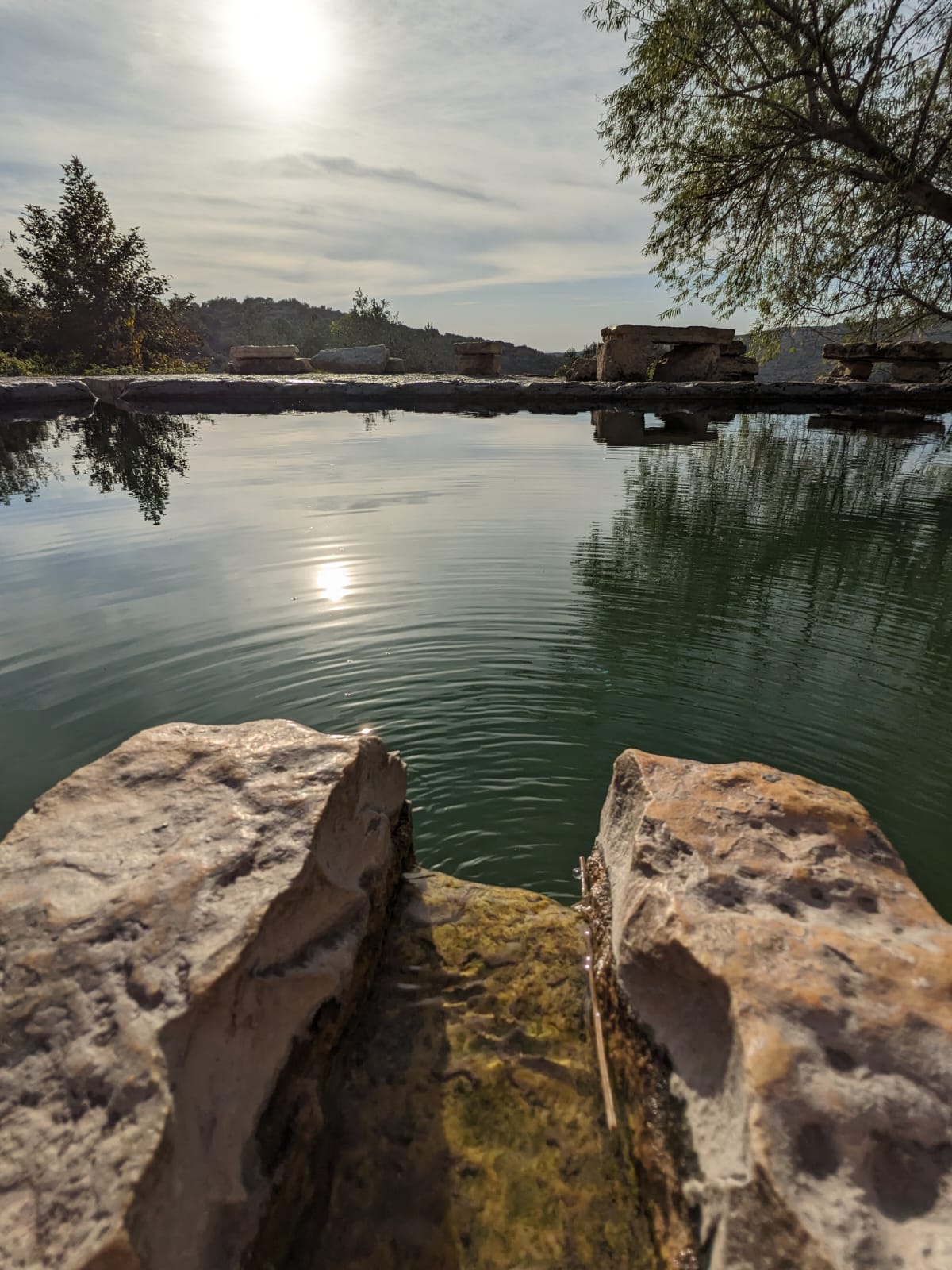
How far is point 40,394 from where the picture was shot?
21078 millimetres

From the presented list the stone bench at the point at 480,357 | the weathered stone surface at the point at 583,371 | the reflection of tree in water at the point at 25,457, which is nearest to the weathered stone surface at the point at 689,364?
the weathered stone surface at the point at 583,371

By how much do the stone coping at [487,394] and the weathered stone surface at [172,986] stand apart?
23651 mm

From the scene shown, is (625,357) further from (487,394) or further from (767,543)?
(767,543)

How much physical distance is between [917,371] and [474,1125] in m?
31.5

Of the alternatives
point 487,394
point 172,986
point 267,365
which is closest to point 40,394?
point 267,365

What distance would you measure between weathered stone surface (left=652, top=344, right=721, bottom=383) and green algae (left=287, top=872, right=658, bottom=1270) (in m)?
26.9

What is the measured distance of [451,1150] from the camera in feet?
5.84

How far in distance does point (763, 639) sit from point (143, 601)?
5600 millimetres

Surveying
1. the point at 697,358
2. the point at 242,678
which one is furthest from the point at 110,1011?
the point at 697,358

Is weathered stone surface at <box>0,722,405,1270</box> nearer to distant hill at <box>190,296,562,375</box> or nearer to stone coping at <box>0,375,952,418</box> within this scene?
stone coping at <box>0,375,952,418</box>

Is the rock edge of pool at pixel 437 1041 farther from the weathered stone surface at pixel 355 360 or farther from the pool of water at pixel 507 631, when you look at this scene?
the weathered stone surface at pixel 355 360

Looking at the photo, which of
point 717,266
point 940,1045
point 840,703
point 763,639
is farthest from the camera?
point 717,266

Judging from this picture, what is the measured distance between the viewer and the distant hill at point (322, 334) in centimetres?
4650

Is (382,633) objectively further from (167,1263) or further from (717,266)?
(717,266)
